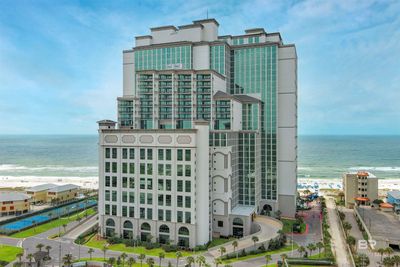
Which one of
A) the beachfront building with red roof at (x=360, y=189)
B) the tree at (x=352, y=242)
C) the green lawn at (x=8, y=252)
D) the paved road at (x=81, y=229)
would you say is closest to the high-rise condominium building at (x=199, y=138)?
the paved road at (x=81, y=229)

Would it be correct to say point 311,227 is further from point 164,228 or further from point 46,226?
point 46,226

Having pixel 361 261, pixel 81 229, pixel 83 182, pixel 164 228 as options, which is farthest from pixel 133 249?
pixel 83 182

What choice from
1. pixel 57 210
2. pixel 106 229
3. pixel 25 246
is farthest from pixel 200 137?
pixel 57 210

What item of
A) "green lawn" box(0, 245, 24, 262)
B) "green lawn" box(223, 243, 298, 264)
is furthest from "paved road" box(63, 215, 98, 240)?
"green lawn" box(223, 243, 298, 264)

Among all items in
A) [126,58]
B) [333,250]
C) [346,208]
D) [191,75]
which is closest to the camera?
[333,250]

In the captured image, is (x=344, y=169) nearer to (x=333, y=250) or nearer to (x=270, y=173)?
(x=270, y=173)

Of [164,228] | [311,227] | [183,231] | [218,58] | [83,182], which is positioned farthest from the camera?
[83,182]
